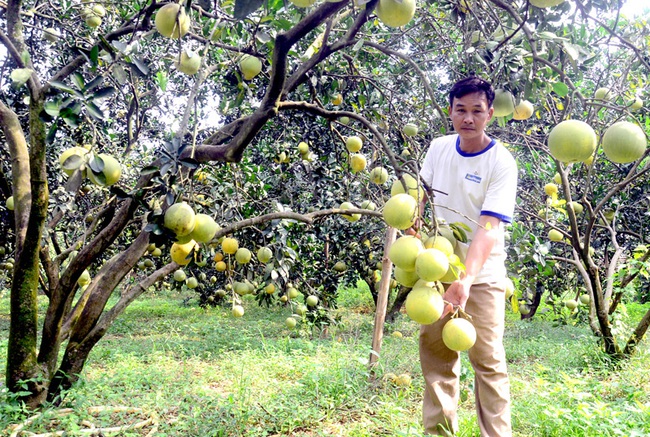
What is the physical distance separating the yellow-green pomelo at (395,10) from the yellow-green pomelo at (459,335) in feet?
3.01

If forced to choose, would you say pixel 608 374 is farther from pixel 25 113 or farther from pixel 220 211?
pixel 25 113

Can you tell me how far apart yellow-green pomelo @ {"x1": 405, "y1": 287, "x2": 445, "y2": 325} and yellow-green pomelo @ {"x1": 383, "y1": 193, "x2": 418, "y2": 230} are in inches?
8.0

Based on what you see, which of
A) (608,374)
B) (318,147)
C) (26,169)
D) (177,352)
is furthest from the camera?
(177,352)

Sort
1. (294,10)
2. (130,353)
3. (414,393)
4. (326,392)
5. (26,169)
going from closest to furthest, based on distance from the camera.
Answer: (294,10), (26,169), (326,392), (414,393), (130,353)

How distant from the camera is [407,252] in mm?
1381

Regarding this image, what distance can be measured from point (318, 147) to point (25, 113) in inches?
106

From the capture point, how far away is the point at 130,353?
5199 millimetres

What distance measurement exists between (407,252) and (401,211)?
0.39 feet

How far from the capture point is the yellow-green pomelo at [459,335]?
1467 mm

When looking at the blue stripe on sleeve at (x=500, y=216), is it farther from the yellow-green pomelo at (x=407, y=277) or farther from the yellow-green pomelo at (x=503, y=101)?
the yellow-green pomelo at (x=407, y=277)

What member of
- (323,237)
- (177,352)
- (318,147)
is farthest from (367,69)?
(177,352)

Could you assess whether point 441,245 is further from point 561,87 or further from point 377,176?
point 377,176

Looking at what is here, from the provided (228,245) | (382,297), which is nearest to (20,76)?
(228,245)

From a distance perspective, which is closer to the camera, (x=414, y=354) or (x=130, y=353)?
(x=414, y=354)
